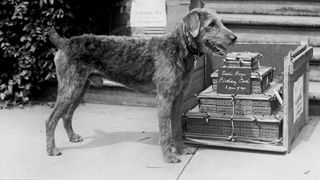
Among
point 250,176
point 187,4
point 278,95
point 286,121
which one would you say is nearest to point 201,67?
point 187,4

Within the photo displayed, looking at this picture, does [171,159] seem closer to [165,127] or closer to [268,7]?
[165,127]

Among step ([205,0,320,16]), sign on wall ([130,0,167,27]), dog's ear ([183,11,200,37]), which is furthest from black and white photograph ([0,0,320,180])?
sign on wall ([130,0,167,27])

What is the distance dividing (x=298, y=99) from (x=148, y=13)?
2653 mm

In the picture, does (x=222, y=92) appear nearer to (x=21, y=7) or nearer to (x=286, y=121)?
(x=286, y=121)

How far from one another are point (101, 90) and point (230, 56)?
7.19 ft

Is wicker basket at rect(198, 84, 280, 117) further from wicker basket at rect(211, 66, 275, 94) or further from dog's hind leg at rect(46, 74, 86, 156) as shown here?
dog's hind leg at rect(46, 74, 86, 156)

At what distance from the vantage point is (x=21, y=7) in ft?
22.4

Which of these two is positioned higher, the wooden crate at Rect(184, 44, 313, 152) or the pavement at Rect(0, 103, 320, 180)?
the wooden crate at Rect(184, 44, 313, 152)

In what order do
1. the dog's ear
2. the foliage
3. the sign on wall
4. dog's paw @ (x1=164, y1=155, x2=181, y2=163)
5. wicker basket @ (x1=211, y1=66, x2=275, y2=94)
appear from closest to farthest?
the dog's ear
dog's paw @ (x1=164, y1=155, x2=181, y2=163)
wicker basket @ (x1=211, y1=66, x2=275, y2=94)
the foliage
the sign on wall

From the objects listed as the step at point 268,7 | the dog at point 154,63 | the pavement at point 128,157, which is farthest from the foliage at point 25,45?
the step at point 268,7

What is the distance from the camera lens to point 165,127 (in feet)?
16.8

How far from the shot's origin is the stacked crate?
5.36 meters

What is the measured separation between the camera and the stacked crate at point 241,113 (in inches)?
211

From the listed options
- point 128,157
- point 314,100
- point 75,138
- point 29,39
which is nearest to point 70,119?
point 75,138
